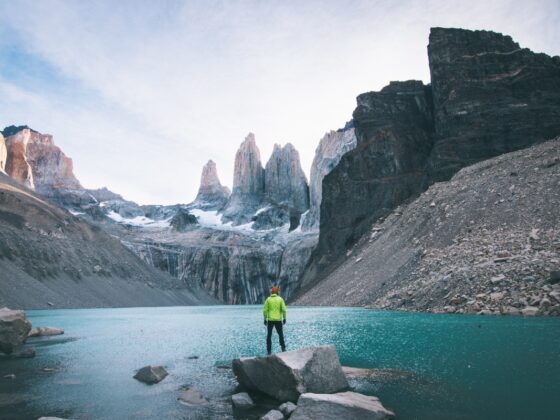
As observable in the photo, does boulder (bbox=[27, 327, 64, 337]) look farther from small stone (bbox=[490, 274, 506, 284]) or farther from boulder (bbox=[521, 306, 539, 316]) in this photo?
small stone (bbox=[490, 274, 506, 284])

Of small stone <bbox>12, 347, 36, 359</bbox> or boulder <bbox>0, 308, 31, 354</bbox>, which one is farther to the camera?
boulder <bbox>0, 308, 31, 354</bbox>

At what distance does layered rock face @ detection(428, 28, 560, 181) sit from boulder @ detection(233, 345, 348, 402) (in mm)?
77651

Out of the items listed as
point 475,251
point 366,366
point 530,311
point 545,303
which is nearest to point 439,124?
point 475,251

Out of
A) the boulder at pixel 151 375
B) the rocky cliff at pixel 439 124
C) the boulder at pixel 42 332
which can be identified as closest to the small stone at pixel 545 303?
the boulder at pixel 151 375

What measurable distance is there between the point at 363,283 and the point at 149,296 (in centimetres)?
7149

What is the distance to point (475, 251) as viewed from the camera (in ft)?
149

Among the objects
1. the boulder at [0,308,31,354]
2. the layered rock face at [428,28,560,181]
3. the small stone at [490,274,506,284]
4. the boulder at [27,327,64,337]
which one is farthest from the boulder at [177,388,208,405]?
the layered rock face at [428,28,560,181]

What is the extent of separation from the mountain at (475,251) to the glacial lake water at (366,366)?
626 cm

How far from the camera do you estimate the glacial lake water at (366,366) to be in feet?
37.3

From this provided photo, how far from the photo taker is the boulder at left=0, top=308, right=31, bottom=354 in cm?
2164

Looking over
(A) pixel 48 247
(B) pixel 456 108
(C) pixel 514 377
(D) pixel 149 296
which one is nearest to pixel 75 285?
(A) pixel 48 247

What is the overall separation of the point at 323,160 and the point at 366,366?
155 meters

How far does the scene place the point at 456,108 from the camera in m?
90.8

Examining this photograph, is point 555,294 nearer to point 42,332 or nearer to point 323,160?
point 42,332
